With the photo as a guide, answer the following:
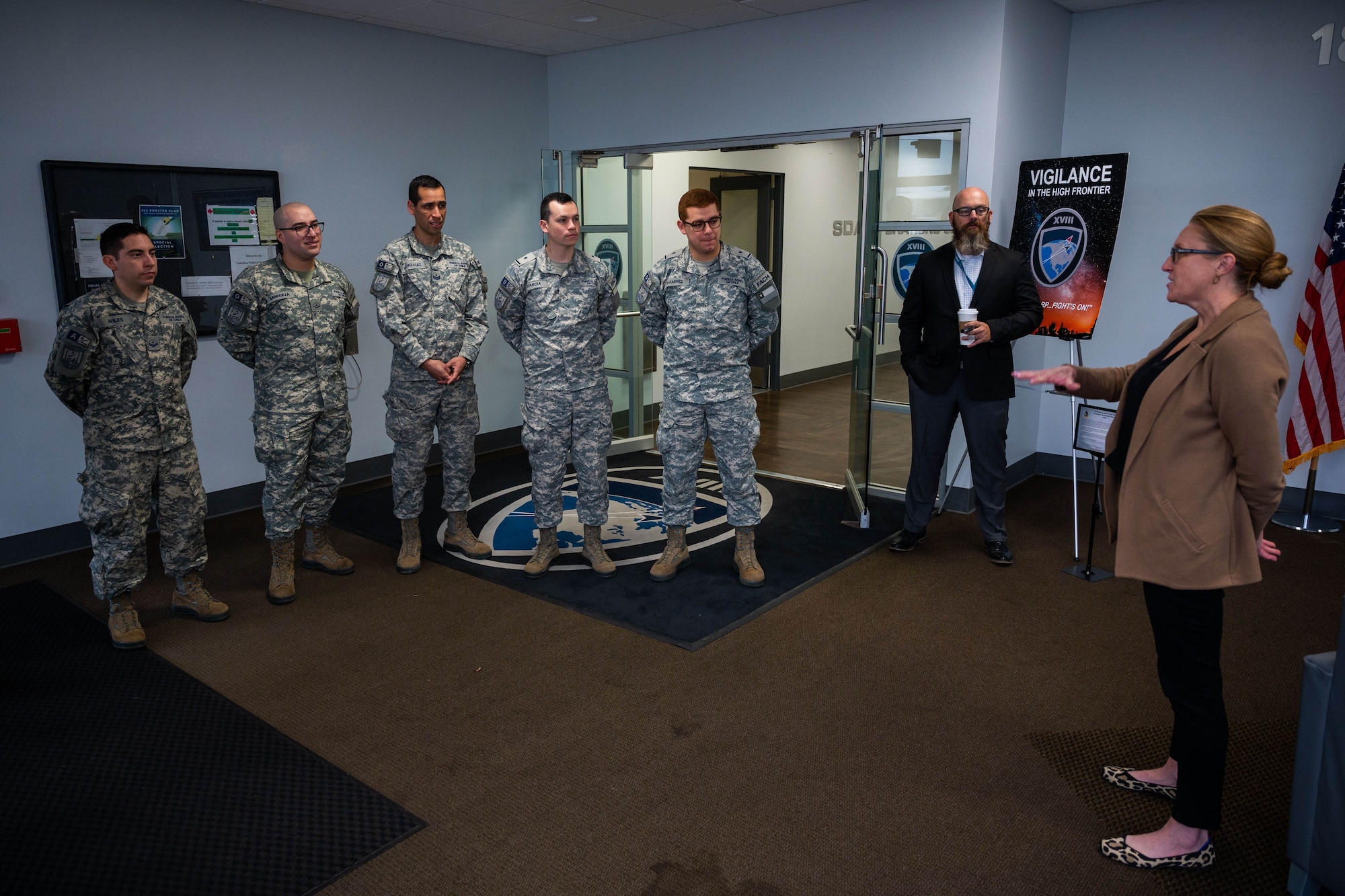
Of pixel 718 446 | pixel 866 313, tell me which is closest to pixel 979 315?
pixel 866 313

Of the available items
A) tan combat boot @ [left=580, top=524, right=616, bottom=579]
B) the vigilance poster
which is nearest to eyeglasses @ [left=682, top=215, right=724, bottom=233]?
tan combat boot @ [left=580, top=524, right=616, bottom=579]

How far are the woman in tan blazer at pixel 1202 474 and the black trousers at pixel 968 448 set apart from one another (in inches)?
82.8

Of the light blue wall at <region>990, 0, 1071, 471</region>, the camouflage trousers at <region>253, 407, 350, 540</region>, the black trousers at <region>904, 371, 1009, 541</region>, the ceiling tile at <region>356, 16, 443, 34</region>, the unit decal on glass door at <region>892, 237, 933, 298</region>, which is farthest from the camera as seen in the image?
the ceiling tile at <region>356, 16, 443, 34</region>

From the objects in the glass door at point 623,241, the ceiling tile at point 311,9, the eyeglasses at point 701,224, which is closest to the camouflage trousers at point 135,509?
the eyeglasses at point 701,224

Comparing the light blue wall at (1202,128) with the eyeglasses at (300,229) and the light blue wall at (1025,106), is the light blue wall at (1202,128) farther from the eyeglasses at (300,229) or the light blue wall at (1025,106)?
the eyeglasses at (300,229)

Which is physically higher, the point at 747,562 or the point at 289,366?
the point at 289,366

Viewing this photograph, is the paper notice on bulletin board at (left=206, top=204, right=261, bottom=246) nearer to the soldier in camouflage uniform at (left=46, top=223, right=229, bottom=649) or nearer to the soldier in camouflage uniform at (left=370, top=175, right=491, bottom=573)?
the soldier in camouflage uniform at (left=370, top=175, right=491, bottom=573)

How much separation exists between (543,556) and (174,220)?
2.76 metres

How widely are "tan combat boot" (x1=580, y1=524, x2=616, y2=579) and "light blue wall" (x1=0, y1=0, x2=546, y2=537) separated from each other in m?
2.28

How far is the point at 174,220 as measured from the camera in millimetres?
4836

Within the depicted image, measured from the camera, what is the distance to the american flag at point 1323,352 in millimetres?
4574

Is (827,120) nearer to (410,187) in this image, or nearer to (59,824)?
(410,187)

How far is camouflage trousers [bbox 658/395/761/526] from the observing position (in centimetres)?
404

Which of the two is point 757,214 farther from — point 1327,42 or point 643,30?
point 1327,42
